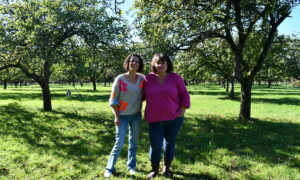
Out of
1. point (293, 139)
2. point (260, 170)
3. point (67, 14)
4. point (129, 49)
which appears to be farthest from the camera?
point (129, 49)

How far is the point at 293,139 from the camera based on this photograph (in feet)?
23.5

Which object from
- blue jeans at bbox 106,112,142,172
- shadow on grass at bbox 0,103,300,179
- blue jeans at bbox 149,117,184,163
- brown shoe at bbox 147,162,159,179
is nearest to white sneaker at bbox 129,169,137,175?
blue jeans at bbox 106,112,142,172

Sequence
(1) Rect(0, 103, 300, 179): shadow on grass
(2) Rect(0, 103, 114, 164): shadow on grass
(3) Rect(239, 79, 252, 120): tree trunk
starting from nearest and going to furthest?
1. (1) Rect(0, 103, 300, 179): shadow on grass
2. (2) Rect(0, 103, 114, 164): shadow on grass
3. (3) Rect(239, 79, 252, 120): tree trunk

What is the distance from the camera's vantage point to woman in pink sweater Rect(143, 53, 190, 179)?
3887mm

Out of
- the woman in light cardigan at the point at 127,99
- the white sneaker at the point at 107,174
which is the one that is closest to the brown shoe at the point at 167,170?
the woman in light cardigan at the point at 127,99

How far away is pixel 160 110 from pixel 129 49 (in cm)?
608

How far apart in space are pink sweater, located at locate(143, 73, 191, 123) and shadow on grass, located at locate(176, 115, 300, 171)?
5.75 feet

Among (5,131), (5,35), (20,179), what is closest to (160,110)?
(20,179)

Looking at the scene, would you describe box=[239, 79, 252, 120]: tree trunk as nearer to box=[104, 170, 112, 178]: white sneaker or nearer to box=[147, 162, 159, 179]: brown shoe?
box=[147, 162, 159, 179]: brown shoe

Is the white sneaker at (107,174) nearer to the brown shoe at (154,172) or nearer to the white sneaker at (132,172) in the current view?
the white sneaker at (132,172)

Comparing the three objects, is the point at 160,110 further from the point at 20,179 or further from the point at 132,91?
the point at 20,179

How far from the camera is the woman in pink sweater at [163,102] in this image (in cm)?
389

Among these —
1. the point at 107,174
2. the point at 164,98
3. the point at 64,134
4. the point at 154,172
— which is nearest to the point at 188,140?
the point at 154,172

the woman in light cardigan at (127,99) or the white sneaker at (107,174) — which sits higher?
the woman in light cardigan at (127,99)
